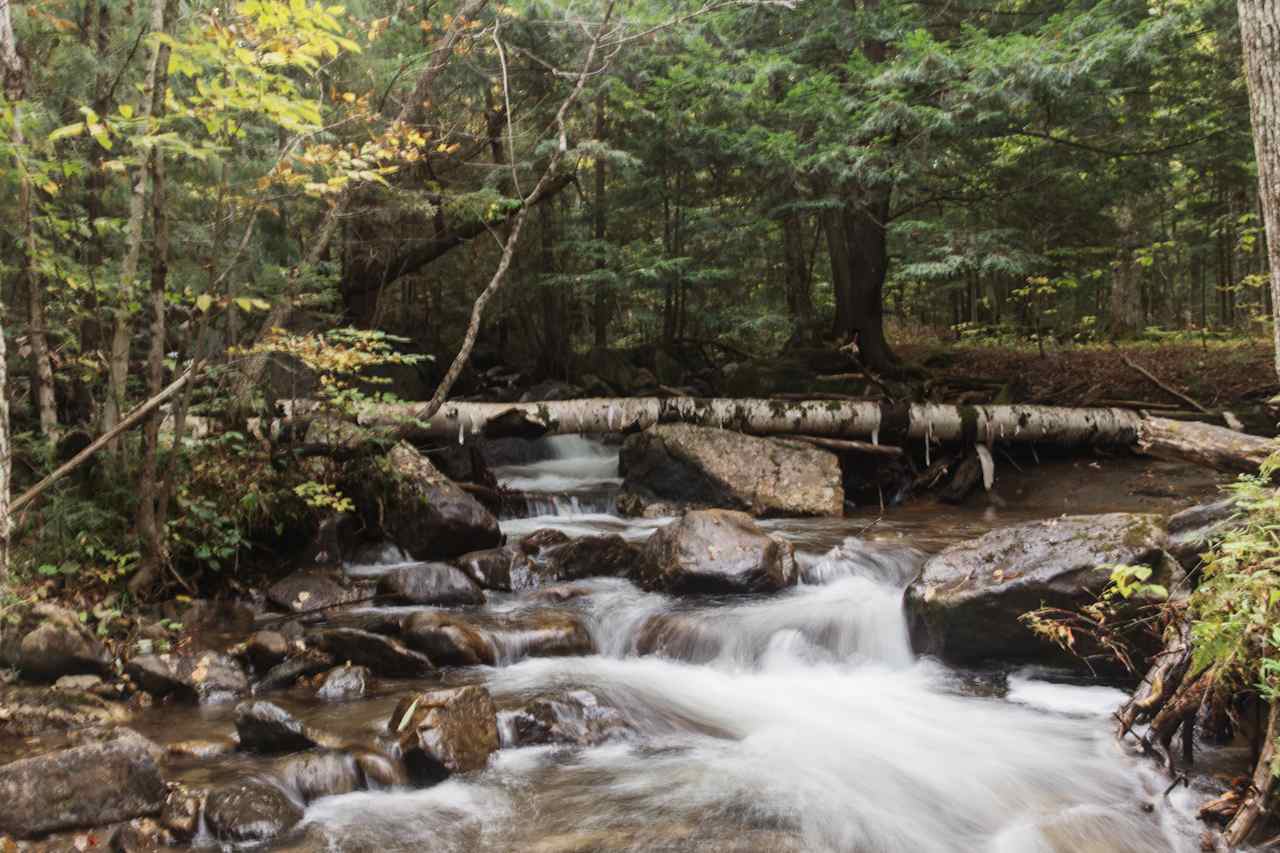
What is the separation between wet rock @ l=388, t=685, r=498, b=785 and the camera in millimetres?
4406

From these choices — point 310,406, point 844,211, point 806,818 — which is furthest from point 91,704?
point 844,211

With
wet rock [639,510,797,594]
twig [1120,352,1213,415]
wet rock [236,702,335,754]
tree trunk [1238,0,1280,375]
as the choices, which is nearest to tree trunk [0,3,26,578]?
wet rock [236,702,335,754]

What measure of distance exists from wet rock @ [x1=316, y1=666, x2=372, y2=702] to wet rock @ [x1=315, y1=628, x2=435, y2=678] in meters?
0.13

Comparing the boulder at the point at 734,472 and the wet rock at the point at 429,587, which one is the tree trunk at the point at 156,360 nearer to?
the wet rock at the point at 429,587

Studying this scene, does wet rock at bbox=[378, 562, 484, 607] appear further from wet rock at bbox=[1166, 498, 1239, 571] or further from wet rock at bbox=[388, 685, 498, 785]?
wet rock at bbox=[1166, 498, 1239, 571]

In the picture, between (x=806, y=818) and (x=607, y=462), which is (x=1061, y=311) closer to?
(x=607, y=462)

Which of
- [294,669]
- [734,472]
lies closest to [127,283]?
[294,669]

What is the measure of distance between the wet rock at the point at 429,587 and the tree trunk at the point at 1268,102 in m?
6.08

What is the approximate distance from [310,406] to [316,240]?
5.36ft

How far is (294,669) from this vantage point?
5.59m

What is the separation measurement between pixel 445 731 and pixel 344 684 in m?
1.32

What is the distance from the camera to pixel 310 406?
7941mm

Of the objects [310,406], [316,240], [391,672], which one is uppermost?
[316,240]

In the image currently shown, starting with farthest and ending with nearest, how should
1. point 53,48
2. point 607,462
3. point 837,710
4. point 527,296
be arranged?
point 527,296 < point 607,462 < point 53,48 < point 837,710
